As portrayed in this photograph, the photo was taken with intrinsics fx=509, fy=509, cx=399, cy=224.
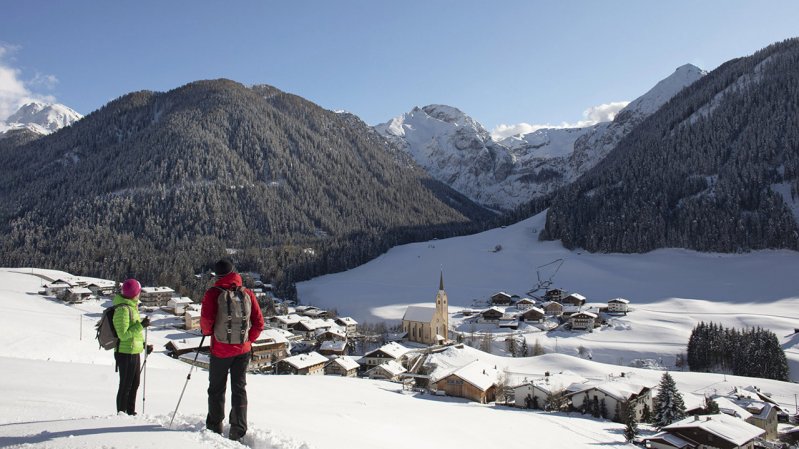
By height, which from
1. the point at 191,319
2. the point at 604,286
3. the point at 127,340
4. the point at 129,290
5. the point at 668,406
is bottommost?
the point at 668,406

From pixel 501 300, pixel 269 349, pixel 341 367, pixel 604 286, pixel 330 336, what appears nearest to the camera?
pixel 341 367

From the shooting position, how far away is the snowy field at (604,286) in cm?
5894

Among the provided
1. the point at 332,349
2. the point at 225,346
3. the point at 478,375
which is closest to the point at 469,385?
the point at 478,375

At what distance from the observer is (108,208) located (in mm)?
128500

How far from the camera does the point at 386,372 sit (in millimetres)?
41188

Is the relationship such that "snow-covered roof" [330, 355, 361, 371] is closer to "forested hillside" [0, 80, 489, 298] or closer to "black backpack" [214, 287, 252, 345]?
"black backpack" [214, 287, 252, 345]

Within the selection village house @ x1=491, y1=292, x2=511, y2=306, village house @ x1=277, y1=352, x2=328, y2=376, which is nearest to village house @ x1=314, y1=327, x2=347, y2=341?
village house @ x1=277, y1=352, x2=328, y2=376

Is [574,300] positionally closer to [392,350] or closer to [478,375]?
[392,350]

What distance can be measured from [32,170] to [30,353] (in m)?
165

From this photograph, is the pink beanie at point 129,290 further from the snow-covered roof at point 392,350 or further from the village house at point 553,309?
the village house at point 553,309

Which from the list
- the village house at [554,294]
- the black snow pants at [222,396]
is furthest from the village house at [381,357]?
the village house at [554,294]

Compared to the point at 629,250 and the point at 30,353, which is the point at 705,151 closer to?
the point at 629,250

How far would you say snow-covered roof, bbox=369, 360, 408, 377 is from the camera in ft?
135

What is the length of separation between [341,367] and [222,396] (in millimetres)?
36265
